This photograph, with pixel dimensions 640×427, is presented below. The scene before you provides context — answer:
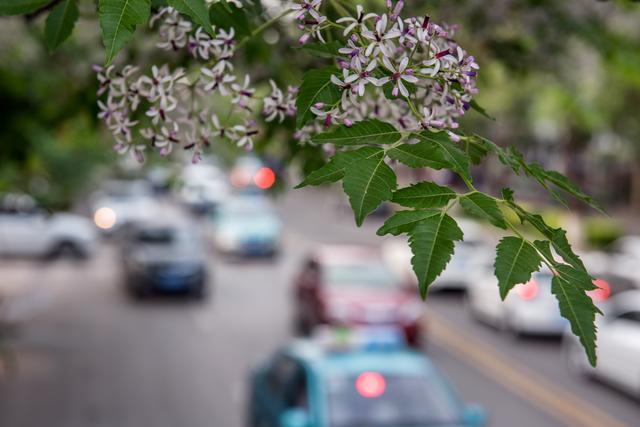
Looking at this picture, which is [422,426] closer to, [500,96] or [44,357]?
[44,357]

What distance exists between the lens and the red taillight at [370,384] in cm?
788

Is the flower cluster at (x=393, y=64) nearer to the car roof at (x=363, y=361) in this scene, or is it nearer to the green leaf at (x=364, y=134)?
the green leaf at (x=364, y=134)

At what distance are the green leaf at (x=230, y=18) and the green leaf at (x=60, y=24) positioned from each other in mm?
541

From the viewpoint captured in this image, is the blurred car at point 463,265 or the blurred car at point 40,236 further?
the blurred car at point 40,236

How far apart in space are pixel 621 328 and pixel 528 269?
11975mm

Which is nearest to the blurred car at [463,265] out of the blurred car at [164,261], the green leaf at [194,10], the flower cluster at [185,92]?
the blurred car at [164,261]

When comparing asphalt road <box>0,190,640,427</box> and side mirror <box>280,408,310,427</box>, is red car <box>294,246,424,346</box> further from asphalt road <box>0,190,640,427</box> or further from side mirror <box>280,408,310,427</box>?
side mirror <box>280,408,310,427</box>

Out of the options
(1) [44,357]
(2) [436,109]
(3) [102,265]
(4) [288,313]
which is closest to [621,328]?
(4) [288,313]

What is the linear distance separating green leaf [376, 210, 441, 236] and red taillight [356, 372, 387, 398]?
5.79 m

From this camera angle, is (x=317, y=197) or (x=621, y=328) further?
(x=317, y=197)

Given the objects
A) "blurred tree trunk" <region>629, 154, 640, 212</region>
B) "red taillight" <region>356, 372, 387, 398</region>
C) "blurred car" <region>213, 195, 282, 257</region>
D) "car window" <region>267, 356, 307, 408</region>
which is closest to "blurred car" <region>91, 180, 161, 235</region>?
"blurred car" <region>213, 195, 282, 257</region>

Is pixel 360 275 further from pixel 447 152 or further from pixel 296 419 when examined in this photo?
pixel 447 152

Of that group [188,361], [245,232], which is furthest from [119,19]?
[245,232]

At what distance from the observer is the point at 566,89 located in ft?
37.3
